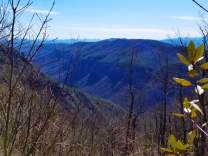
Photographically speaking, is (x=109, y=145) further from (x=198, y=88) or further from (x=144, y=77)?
(x=144, y=77)

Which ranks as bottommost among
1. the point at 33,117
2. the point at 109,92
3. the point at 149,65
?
the point at 109,92

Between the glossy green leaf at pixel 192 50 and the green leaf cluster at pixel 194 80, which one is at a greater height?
the glossy green leaf at pixel 192 50

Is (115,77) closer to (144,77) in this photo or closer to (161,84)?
(144,77)

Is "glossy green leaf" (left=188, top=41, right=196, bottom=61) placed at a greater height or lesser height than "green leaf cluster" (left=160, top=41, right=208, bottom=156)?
greater

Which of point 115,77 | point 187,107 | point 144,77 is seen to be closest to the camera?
point 187,107

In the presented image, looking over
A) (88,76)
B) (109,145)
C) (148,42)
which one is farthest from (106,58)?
(109,145)

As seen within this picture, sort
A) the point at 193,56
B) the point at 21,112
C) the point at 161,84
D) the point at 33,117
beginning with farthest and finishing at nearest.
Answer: the point at 161,84
the point at 33,117
the point at 21,112
the point at 193,56

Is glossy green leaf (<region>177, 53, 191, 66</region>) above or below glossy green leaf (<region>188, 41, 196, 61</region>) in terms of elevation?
below

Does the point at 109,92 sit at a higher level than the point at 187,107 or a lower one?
lower

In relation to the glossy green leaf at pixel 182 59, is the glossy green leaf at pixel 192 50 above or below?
above

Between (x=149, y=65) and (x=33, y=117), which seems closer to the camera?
(x=33, y=117)
